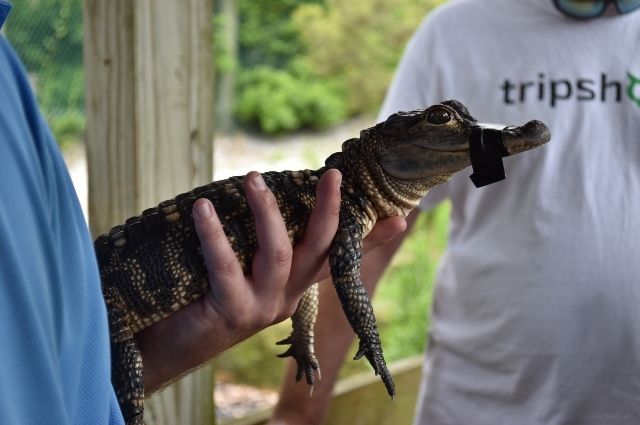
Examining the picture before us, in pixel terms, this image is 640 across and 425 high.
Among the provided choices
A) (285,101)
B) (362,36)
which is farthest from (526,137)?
(285,101)

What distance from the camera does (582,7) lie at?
6.14ft

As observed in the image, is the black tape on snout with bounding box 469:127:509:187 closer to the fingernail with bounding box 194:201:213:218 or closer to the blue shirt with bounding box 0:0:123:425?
the fingernail with bounding box 194:201:213:218

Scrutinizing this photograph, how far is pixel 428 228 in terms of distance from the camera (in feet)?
25.1

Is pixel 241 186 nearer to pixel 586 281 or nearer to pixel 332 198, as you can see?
pixel 332 198

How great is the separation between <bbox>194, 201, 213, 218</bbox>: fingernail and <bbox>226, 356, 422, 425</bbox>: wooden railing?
1.32m

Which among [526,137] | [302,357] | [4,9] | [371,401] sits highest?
[4,9]

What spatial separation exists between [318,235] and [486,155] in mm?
302

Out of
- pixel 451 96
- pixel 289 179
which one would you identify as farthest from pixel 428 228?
pixel 289 179

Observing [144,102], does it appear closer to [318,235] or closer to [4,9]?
[318,235]

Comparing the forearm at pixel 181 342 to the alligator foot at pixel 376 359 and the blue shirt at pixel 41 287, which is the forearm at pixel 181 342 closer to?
the alligator foot at pixel 376 359

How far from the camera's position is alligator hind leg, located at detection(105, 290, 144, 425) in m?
1.22

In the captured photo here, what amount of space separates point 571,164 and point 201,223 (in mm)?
1058

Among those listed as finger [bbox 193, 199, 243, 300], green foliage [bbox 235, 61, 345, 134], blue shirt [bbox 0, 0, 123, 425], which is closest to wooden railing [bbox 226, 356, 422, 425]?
finger [bbox 193, 199, 243, 300]

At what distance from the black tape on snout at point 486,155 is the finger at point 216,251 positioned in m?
0.39
